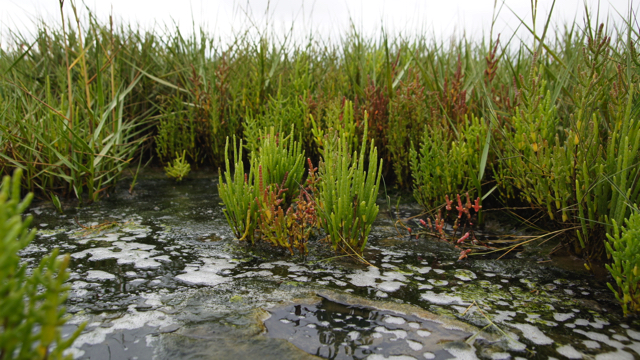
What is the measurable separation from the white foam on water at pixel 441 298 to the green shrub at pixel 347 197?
0.47 meters

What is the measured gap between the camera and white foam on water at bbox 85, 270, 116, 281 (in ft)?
6.78

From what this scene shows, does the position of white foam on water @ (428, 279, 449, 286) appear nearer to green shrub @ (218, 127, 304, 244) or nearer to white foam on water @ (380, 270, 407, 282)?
white foam on water @ (380, 270, 407, 282)

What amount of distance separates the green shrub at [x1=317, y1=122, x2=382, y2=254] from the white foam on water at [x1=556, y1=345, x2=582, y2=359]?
104 centimetres

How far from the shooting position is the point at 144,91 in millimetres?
5391

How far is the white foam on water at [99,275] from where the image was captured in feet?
6.78

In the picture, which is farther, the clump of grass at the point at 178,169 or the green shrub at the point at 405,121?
the clump of grass at the point at 178,169

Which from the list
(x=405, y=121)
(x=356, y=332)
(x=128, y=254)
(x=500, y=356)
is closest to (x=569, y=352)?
(x=500, y=356)

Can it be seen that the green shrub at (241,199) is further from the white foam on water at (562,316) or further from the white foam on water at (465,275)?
the white foam on water at (562,316)

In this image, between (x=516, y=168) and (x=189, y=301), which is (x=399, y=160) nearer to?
(x=516, y=168)

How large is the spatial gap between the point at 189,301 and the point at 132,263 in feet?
2.05

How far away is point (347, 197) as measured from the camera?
230 centimetres

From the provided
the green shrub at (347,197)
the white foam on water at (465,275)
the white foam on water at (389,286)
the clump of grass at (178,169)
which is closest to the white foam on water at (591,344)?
the white foam on water at (465,275)

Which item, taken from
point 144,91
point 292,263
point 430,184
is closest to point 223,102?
point 144,91

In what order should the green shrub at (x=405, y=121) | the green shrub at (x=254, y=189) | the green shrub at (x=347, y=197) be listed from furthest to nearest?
1. the green shrub at (x=405, y=121)
2. the green shrub at (x=254, y=189)
3. the green shrub at (x=347, y=197)
